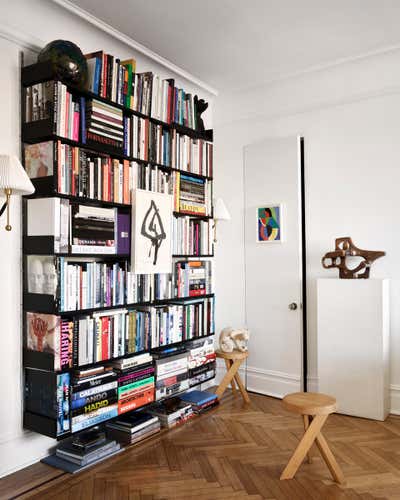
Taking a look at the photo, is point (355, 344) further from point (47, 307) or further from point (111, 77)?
point (111, 77)

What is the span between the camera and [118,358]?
3.08 meters

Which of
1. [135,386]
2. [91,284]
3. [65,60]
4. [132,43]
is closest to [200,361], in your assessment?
[135,386]

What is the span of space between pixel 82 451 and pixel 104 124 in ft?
6.87

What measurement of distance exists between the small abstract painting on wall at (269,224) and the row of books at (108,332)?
1.01 m

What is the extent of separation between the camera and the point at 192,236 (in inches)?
151

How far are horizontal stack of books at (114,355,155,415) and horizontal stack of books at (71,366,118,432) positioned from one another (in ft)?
0.19

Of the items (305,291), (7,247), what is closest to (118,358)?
(7,247)

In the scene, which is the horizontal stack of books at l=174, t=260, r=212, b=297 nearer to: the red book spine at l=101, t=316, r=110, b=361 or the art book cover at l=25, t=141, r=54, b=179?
the red book spine at l=101, t=316, r=110, b=361

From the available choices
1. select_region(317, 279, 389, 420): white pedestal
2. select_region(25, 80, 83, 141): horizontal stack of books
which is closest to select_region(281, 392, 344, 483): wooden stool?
select_region(317, 279, 389, 420): white pedestal

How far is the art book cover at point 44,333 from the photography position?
266 centimetres

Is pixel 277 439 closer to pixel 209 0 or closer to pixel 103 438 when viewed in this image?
pixel 103 438

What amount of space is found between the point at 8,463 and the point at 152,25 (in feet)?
10.2

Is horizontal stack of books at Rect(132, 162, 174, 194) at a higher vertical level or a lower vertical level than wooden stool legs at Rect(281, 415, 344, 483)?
higher

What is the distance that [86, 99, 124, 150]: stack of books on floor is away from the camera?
9.50ft
